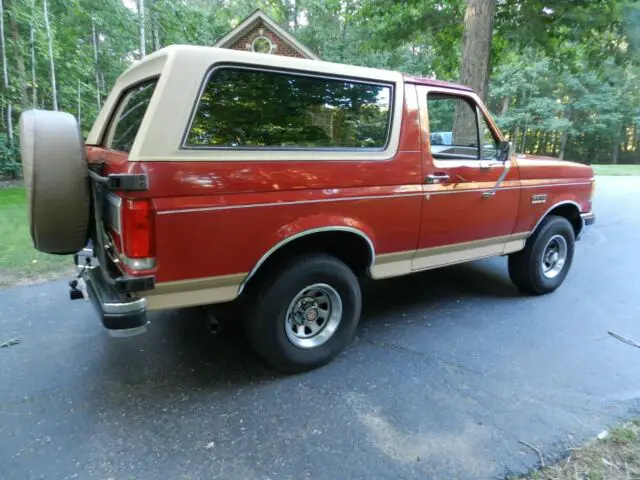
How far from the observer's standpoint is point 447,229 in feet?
11.8

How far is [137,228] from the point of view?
2232 millimetres

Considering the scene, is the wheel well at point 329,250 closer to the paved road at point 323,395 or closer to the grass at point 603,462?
the paved road at point 323,395

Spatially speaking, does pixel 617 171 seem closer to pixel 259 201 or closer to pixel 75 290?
pixel 259 201

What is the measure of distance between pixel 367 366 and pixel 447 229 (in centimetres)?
133

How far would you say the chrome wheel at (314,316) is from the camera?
9.68 ft

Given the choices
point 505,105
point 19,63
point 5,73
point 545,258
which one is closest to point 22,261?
point 545,258

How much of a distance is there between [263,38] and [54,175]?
13022 mm

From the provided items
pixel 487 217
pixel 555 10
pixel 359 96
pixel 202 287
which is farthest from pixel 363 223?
pixel 555 10

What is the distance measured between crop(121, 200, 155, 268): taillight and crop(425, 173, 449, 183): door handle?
208 cm

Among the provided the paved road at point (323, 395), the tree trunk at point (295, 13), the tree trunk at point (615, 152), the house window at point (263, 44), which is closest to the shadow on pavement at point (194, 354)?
the paved road at point (323, 395)

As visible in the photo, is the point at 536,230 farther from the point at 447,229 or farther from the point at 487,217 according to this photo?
the point at 447,229

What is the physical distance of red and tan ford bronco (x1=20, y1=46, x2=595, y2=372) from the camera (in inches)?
90.8

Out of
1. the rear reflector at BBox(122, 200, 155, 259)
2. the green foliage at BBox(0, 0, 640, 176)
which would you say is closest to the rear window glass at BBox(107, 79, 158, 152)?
the rear reflector at BBox(122, 200, 155, 259)

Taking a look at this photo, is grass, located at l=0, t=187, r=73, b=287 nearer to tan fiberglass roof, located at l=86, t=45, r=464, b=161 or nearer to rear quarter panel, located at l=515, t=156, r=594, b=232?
tan fiberglass roof, located at l=86, t=45, r=464, b=161
